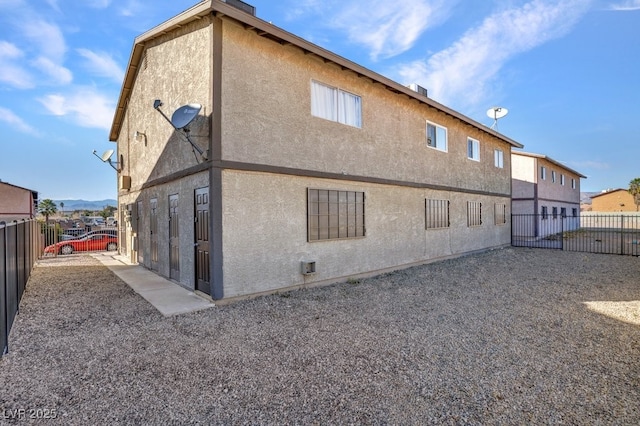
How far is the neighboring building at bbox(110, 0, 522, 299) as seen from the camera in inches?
251

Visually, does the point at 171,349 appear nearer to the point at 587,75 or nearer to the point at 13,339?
the point at 13,339

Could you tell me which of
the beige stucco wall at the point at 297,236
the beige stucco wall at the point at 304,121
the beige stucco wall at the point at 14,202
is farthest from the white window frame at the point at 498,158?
the beige stucco wall at the point at 14,202

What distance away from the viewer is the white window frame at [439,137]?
462 inches

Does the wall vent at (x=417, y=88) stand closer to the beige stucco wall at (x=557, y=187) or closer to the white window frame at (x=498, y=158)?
the white window frame at (x=498, y=158)

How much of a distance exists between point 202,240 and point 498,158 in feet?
51.6

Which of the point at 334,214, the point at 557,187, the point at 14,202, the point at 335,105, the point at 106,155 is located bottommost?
the point at 334,214

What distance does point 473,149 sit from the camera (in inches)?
564

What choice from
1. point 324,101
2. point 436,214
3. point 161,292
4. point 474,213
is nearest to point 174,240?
point 161,292

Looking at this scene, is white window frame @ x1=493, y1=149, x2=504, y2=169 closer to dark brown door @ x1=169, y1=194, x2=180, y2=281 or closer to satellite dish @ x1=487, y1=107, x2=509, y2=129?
satellite dish @ x1=487, y1=107, x2=509, y2=129

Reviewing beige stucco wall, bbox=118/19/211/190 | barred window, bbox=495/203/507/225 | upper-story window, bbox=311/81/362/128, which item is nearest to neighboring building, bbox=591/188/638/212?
barred window, bbox=495/203/507/225

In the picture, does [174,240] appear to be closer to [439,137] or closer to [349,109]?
[349,109]

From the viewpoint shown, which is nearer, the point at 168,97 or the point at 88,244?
the point at 168,97

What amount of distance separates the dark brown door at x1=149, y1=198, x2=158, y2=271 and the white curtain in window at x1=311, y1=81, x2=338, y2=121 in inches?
230

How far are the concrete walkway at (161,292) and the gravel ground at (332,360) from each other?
272 mm
